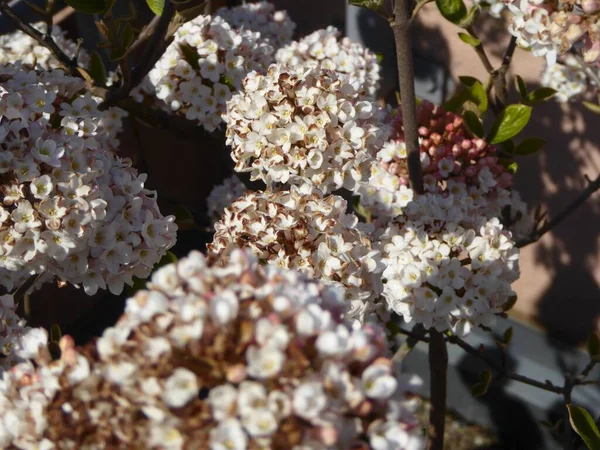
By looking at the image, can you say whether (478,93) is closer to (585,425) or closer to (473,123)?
(473,123)

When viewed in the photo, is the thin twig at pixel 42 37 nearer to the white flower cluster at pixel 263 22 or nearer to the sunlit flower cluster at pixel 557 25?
the white flower cluster at pixel 263 22

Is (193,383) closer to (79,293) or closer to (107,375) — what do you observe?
(107,375)

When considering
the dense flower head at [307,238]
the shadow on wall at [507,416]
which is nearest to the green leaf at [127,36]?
the dense flower head at [307,238]

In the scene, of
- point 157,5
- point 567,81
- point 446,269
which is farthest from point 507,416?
point 157,5

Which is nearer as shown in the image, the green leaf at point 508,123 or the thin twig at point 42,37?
the thin twig at point 42,37

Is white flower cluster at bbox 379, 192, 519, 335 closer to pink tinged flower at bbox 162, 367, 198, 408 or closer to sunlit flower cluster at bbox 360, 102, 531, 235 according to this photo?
sunlit flower cluster at bbox 360, 102, 531, 235

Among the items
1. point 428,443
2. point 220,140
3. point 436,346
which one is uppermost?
point 220,140

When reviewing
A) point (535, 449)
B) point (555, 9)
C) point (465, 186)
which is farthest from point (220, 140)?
point (535, 449)
